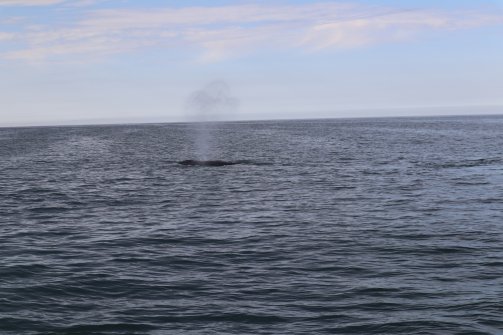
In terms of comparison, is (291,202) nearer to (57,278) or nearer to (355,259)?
(355,259)

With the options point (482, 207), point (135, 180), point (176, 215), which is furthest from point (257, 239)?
point (135, 180)

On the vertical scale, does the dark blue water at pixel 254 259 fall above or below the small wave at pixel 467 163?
below

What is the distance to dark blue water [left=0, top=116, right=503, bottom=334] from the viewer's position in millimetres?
17891

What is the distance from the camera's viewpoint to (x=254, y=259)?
25141mm

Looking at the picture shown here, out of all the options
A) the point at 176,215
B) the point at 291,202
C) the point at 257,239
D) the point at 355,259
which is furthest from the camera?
the point at 291,202

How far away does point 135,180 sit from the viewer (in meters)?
57.8

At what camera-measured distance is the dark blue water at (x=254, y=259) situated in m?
17.9

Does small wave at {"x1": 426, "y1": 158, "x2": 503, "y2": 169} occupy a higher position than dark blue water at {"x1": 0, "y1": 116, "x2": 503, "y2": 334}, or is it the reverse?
small wave at {"x1": 426, "y1": 158, "x2": 503, "y2": 169}

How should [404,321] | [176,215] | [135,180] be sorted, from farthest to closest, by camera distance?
[135,180] < [176,215] < [404,321]

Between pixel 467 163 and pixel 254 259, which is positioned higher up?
pixel 467 163

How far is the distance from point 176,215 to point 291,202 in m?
8.85

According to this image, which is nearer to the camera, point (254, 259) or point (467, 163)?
point (254, 259)

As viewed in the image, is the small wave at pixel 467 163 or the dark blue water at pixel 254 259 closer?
the dark blue water at pixel 254 259

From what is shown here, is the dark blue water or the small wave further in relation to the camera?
the small wave
